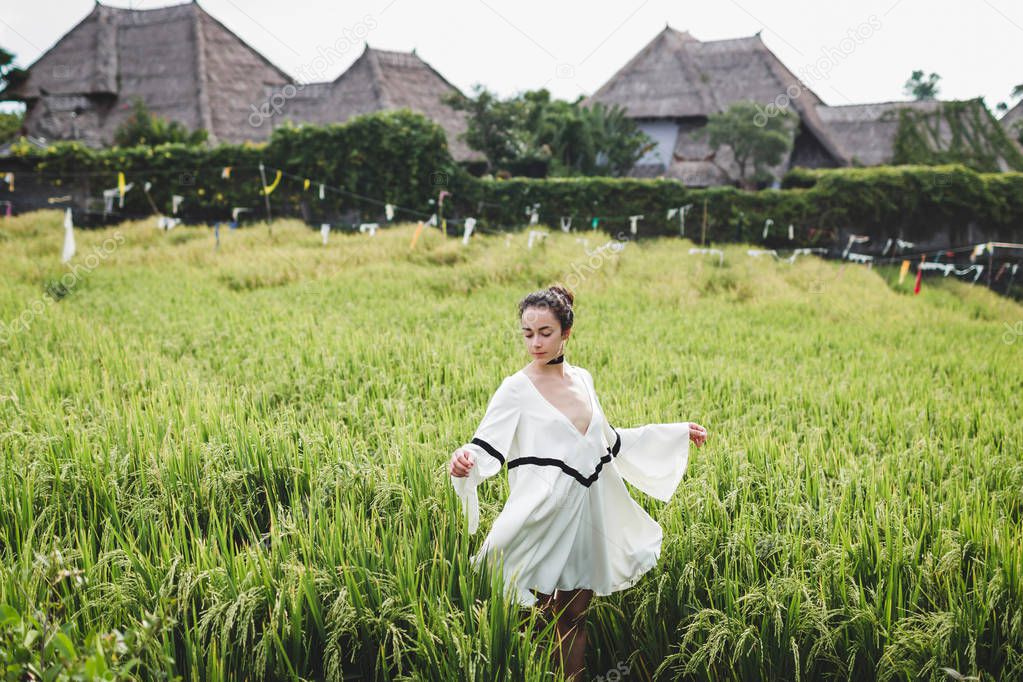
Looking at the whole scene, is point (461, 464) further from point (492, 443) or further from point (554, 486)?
point (554, 486)

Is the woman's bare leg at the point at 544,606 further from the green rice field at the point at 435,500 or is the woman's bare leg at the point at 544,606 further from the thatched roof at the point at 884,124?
the thatched roof at the point at 884,124

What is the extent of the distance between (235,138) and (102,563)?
19.9m

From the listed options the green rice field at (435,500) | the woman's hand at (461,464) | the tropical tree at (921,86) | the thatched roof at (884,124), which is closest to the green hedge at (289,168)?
the green rice field at (435,500)

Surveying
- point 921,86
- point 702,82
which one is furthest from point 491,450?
point 921,86

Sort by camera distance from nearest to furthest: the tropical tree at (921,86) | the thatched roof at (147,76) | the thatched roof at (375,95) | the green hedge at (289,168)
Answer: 1. the green hedge at (289,168)
2. the thatched roof at (375,95)
3. the thatched roof at (147,76)
4. the tropical tree at (921,86)

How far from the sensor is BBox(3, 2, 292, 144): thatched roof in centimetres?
1969

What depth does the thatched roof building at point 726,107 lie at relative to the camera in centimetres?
1872

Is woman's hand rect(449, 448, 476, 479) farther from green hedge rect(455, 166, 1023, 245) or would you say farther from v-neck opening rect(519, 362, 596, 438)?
green hedge rect(455, 166, 1023, 245)

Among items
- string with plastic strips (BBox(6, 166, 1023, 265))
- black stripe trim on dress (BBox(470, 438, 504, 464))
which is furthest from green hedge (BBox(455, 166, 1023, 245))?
black stripe trim on dress (BBox(470, 438, 504, 464))

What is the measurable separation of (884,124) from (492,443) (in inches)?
873

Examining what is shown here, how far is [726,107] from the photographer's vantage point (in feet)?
62.0

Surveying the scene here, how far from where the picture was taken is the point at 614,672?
2.17 meters

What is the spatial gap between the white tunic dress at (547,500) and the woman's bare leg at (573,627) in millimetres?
72

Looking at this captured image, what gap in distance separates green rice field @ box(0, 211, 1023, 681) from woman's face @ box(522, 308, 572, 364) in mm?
714
